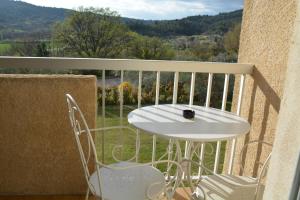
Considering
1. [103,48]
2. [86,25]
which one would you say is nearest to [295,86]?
[103,48]

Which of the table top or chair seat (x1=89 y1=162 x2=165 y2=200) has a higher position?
the table top

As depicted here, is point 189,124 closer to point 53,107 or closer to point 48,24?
point 53,107

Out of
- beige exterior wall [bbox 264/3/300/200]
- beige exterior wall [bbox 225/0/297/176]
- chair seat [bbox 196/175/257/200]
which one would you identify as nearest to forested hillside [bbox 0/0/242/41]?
beige exterior wall [bbox 225/0/297/176]

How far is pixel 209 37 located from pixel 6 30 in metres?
2.50

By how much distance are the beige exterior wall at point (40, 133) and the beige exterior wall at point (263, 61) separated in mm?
1465

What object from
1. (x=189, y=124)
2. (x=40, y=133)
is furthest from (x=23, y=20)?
(x=189, y=124)

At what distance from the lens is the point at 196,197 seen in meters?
1.76

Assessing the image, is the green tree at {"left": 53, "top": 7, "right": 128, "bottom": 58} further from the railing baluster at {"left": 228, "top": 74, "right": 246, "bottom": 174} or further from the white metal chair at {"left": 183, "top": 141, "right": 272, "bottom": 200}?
the white metal chair at {"left": 183, "top": 141, "right": 272, "bottom": 200}

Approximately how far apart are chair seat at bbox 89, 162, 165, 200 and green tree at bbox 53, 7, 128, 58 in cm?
290

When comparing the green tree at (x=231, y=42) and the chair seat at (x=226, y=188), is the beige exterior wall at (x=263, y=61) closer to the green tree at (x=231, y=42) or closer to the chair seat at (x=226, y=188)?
the chair seat at (x=226, y=188)

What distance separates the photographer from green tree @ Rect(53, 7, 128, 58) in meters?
4.46

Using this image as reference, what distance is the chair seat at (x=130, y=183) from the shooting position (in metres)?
1.71

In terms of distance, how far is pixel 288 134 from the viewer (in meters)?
0.81

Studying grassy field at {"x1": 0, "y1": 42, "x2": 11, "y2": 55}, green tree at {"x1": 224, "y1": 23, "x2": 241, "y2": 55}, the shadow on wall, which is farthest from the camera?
green tree at {"x1": 224, "y1": 23, "x2": 241, "y2": 55}
